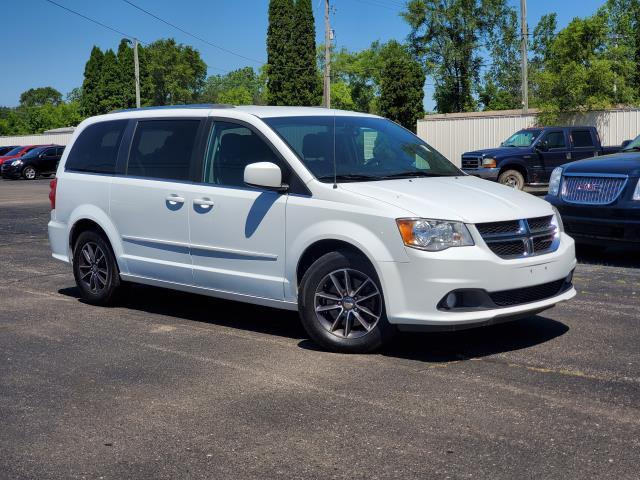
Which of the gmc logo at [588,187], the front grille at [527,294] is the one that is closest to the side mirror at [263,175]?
the front grille at [527,294]

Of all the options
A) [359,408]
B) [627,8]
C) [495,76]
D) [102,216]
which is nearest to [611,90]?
[102,216]

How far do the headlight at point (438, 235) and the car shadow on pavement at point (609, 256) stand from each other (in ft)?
16.0

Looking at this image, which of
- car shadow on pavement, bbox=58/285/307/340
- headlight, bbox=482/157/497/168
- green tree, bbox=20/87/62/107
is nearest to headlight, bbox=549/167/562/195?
car shadow on pavement, bbox=58/285/307/340

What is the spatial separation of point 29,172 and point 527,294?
42.4 metres

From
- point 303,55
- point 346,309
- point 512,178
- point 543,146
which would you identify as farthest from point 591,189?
point 303,55

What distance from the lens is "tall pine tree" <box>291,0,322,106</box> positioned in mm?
59312

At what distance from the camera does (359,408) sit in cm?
504

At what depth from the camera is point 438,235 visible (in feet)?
19.6

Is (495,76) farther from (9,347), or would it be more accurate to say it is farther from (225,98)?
(9,347)

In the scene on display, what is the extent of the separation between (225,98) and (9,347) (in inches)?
4825

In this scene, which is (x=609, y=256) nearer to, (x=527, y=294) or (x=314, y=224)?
(x=527, y=294)

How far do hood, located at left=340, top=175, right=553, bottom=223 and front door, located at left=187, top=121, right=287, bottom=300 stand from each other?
0.73 meters

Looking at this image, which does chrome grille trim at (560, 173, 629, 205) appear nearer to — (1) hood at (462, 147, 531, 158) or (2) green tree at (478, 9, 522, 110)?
(1) hood at (462, 147, 531, 158)

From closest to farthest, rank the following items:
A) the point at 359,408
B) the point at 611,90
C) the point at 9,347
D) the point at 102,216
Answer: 1. the point at 359,408
2. the point at 9,347
3. the point at 102,216
4. the point at 611,90
